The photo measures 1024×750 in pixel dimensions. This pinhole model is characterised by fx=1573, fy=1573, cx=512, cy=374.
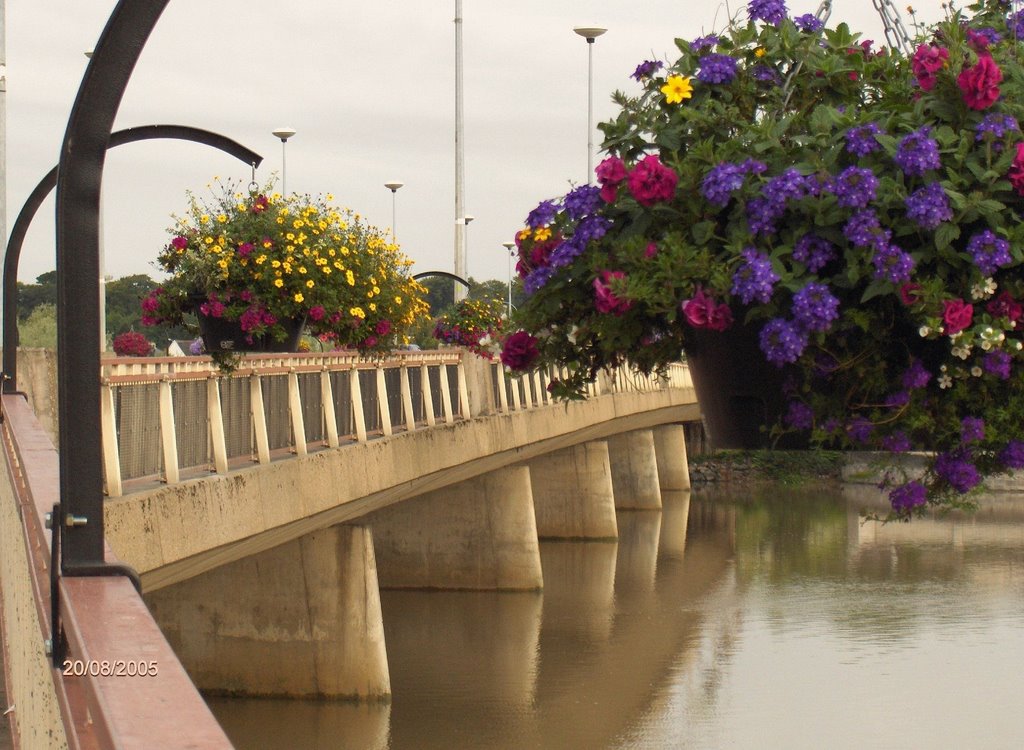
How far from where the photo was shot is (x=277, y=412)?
515 inches

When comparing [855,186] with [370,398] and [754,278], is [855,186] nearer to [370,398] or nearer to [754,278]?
[754,278]

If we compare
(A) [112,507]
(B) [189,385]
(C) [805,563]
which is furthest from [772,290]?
(C) [805,563]

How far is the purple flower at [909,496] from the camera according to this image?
364 cm

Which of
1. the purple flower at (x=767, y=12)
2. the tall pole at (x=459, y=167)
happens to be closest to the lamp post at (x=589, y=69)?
the tall pole at (x=459, y=167)

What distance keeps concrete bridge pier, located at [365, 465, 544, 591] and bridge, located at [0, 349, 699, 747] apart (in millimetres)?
35

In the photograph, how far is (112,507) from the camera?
8727mm

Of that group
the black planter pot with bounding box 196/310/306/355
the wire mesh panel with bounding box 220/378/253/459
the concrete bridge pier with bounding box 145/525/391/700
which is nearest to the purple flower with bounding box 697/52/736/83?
the black planter pot with bounding box 196/310/306/355

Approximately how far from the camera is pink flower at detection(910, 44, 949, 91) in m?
3.26

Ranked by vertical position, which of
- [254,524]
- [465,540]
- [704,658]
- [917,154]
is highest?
[917,154]

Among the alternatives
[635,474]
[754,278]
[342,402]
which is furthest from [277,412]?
[635,474]

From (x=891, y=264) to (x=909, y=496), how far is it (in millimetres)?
784

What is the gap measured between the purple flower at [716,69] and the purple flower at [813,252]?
50cm

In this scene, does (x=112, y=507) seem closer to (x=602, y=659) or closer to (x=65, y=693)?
(x=65, y=693)

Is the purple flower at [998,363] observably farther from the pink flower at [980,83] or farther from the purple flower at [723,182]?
the purple flower at [723,182]
